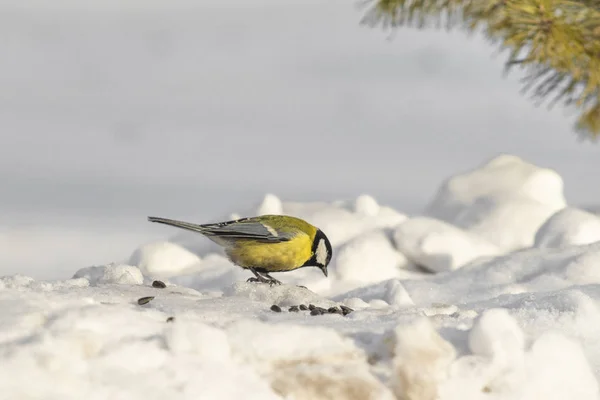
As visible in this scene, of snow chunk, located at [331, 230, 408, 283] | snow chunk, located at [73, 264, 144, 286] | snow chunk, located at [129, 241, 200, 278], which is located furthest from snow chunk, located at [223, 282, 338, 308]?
snow chunk, located at [129, 241, 200, 278]

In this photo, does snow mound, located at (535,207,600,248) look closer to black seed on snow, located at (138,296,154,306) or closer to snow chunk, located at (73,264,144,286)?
snow chunk, located at (73,264,144,286)

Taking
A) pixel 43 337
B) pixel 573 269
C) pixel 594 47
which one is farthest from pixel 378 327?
pixel 594 47

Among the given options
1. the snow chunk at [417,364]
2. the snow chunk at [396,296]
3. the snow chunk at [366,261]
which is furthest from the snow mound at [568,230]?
the snow chunk at [417,364]

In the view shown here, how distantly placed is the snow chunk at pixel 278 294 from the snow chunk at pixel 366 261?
281cm

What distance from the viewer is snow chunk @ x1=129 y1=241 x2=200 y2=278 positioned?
7.39 meters

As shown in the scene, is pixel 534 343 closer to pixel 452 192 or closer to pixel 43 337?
pixel 43 337

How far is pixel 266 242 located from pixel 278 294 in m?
0.78

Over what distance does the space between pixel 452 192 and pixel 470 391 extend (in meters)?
6.55

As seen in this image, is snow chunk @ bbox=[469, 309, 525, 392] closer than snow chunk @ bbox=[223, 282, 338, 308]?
Yes

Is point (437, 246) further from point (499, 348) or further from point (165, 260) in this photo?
point (499, 348)

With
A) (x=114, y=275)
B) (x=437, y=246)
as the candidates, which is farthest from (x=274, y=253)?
(x=437, y=246)

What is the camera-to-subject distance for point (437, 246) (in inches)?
279

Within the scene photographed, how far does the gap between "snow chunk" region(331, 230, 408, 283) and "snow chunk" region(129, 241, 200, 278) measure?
126cm

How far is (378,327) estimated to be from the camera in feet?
9.21
